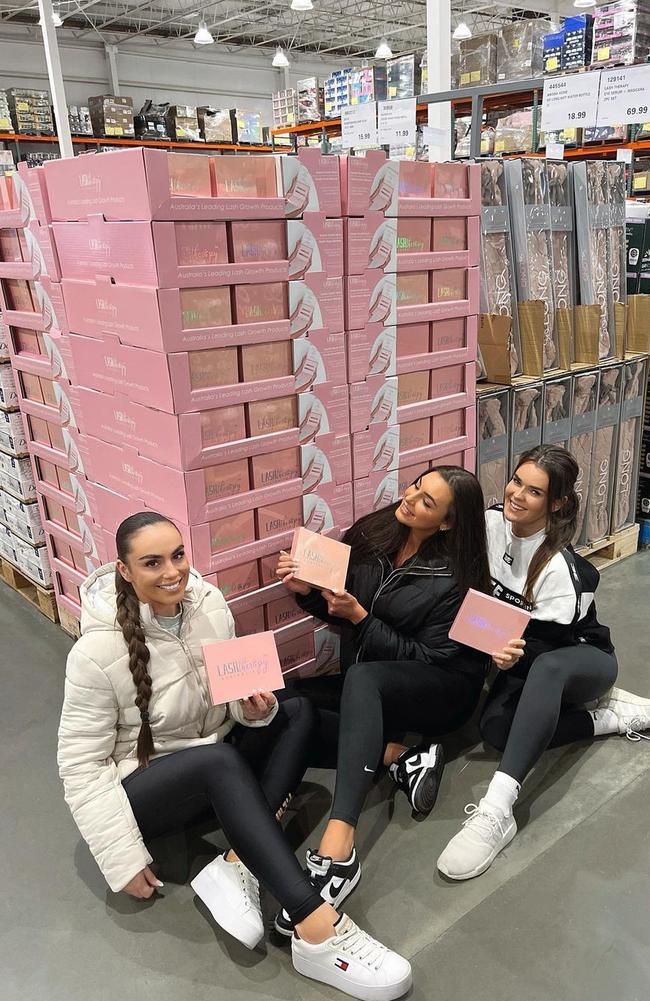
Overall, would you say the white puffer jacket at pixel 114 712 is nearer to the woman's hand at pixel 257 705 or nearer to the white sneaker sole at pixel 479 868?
the woman's hand at pixel 257 705

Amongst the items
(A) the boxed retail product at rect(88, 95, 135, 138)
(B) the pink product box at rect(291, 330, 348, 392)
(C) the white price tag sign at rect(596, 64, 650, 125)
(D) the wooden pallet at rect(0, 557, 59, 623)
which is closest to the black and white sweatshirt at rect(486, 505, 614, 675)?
(B) the pink product box at rect(291, 330, 348, 392)

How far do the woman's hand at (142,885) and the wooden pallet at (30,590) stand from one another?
182 centimetres

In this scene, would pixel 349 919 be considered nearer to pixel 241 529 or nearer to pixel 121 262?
pixel 241 529

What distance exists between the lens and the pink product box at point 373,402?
273 cm

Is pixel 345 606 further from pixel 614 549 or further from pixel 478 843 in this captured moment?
pixel 614 549

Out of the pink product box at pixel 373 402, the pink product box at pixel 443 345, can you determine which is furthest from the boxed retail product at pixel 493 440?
the pink product box at pixel 373 402

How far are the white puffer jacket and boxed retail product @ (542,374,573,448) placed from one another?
6.91 ft

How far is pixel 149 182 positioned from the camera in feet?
6.64

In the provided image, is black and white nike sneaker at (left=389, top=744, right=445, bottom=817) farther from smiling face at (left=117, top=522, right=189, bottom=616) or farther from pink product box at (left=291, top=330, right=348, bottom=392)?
pink product box at (left=291, top=330, right=348, bottom=392)

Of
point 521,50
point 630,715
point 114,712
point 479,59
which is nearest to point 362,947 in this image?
point 114,712

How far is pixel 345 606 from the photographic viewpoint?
97.5 inches

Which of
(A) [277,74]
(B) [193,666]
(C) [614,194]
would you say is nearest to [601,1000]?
(B) [193,666]

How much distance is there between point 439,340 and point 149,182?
52.6 inches

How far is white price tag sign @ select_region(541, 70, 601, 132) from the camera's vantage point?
329cm
